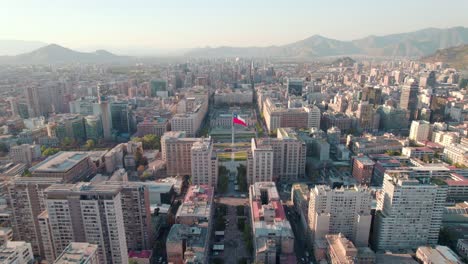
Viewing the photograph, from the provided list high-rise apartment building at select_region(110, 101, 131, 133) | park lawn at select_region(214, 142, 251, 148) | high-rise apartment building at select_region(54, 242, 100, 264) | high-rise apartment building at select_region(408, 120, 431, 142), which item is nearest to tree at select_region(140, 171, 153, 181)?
park lawn at select_region(214, 142, 251, 148)

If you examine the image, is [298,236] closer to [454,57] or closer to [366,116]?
[366,116]

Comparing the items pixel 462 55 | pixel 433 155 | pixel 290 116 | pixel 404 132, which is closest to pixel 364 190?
pixel 433 155

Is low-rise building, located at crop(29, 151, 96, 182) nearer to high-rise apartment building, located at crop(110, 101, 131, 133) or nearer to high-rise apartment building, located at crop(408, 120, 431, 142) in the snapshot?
high-rise apartment building, located at crop(110, 101, 131, 133)

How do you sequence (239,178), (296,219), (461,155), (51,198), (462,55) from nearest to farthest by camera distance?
(51,198)
(296,219)
(239,178)
(461,155)
(462,55)

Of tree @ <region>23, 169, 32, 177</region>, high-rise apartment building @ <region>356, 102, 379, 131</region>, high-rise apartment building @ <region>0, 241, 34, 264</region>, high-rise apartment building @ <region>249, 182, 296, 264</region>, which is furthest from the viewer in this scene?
high-rise apartment building @ <region>356, 102, 379, 131</region>

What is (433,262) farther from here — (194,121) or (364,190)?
(194,121)

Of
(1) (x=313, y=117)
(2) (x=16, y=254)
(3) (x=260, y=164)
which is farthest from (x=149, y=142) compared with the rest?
(2) (x=16, y=254)
